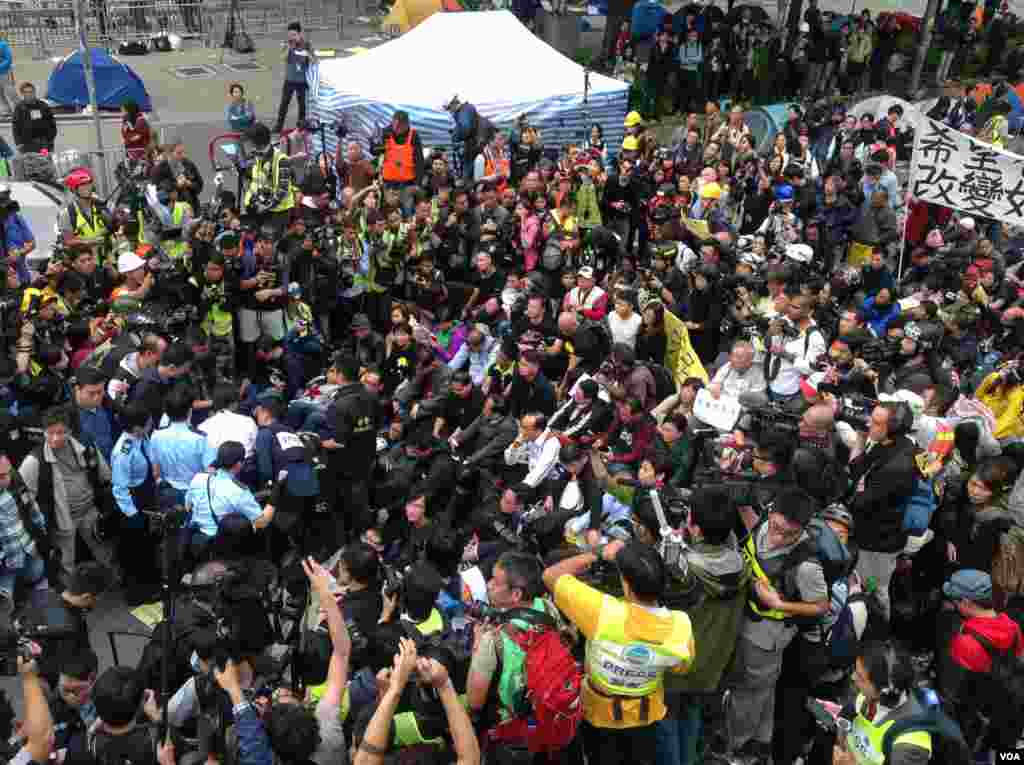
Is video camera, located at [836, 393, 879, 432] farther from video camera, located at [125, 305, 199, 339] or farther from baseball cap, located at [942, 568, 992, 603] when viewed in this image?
video camera, located at [125, 305, 199, 339]

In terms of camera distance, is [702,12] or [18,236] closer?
[18,236]

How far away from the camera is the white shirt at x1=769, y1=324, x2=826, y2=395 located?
7484 millimetres

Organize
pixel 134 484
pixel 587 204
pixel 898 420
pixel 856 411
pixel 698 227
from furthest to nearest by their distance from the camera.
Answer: pixel 587 204 → pixel 698 227 → pixel 856 411 → pixel 134 484 → pixel 898 420

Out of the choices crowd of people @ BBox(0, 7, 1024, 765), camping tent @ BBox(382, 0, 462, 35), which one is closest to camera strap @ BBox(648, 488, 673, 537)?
crowd of people @ BBox(0, 7, 1024, 765)

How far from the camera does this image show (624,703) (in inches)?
167

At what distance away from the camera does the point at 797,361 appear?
25.0 ft

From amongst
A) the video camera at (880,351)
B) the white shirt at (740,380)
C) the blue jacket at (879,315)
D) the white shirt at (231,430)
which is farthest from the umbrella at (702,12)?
the white shirt at (231,430)

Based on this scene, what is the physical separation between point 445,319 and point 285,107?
8329 mm

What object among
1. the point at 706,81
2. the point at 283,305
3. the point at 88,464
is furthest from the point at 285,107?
the point at 88,464

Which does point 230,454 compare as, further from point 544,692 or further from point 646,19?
point 646,19

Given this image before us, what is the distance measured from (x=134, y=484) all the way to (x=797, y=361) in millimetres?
4715

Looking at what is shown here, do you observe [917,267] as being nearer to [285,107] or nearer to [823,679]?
[823,679]

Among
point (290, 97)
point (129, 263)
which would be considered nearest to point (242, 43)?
point (290, 97)

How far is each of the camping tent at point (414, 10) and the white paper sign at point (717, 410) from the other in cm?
1497
